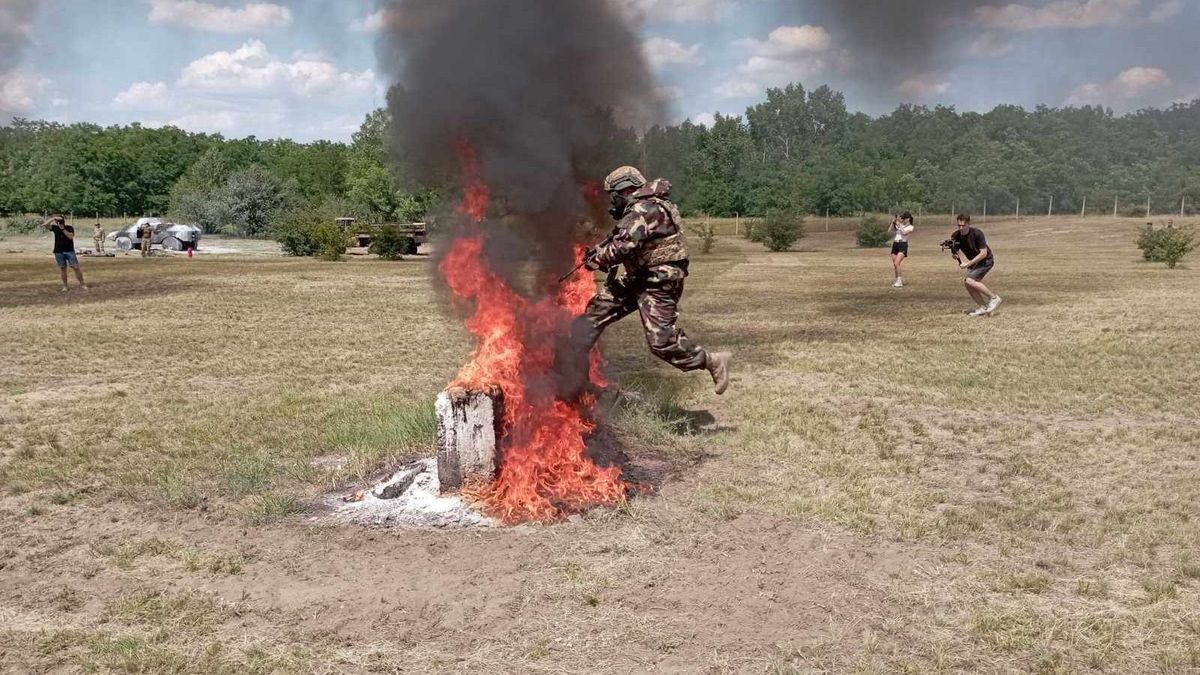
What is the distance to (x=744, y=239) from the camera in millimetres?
59812

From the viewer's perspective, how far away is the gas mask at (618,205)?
753 cm

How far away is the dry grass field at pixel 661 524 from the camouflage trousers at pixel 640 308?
45.2 inches

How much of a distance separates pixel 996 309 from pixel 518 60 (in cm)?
1566

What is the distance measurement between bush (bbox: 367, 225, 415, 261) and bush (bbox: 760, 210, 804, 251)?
64.1 ft

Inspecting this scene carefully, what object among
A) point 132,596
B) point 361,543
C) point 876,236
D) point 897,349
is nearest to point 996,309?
point 897,349

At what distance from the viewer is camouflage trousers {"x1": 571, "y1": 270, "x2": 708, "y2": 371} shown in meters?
7.92

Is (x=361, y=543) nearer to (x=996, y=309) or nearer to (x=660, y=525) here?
(x=660, y=525)

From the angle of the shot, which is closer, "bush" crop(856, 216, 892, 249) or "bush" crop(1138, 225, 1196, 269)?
"bush" crop(1138, 225, 1196, 269)

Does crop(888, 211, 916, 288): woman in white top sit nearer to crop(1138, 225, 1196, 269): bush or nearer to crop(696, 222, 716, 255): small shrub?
crop(1138, 225, 1196, 269): bush

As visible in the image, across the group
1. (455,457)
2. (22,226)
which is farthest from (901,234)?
(22,226)

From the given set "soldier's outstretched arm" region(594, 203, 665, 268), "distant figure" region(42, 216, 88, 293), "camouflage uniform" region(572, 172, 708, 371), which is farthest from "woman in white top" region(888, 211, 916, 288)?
"distant figure" region(42, 216, 88, 293)

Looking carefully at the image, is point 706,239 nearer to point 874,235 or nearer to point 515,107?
point 874,235

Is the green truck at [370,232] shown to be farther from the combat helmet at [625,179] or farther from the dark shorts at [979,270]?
the combat helmet at [625,179]

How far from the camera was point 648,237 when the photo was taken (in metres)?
7.47
